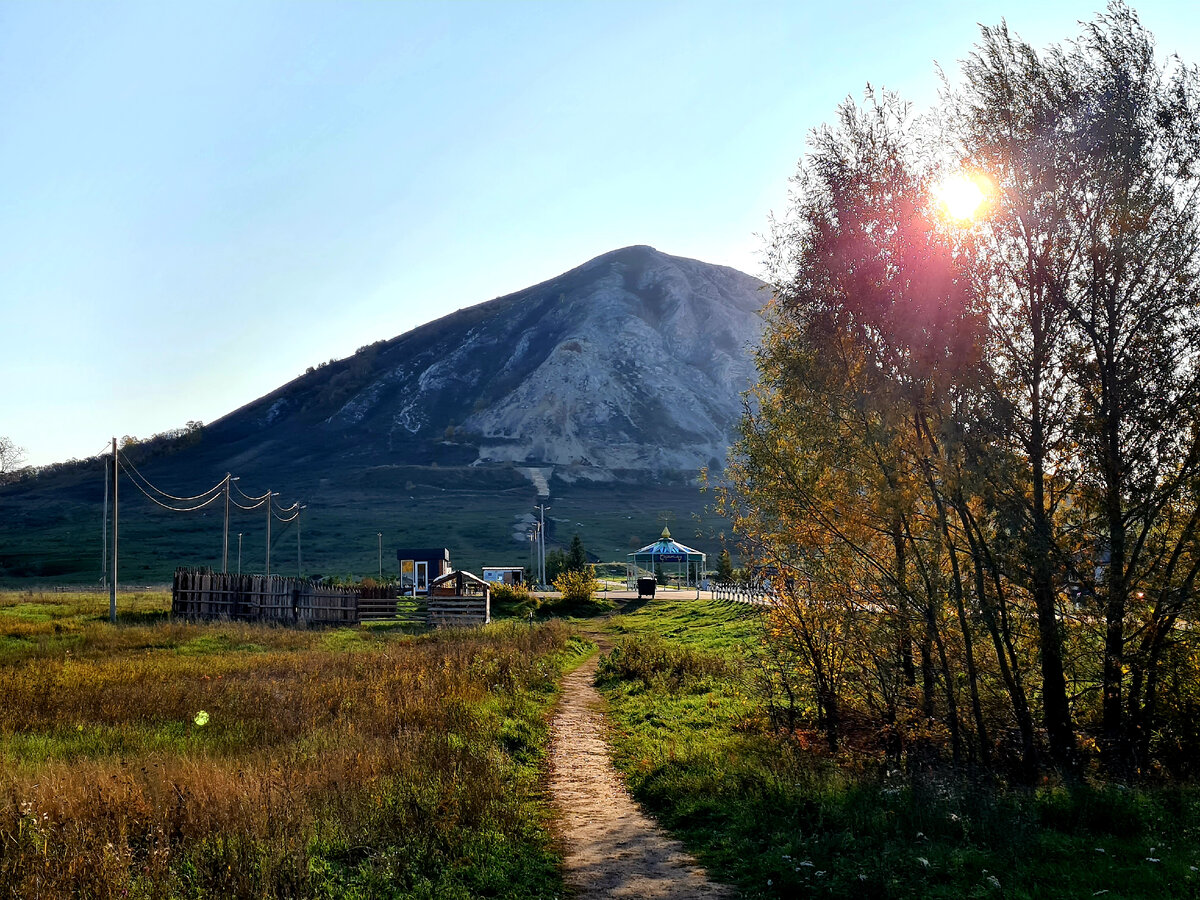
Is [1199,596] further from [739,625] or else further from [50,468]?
[50,468]

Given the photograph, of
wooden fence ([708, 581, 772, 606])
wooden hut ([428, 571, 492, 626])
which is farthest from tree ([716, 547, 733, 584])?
wooden hut ([428, 571, 492, 626])

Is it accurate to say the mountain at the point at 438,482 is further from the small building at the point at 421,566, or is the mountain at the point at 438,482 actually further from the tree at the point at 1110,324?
the tree at the point at 1110,324

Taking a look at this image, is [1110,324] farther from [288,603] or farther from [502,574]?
[502,574]

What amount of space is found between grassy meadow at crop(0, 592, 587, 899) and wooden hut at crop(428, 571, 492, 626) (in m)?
16.8

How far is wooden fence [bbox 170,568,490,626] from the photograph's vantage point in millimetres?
34094

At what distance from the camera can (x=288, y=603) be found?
118ft

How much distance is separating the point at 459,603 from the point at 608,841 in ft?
98.1

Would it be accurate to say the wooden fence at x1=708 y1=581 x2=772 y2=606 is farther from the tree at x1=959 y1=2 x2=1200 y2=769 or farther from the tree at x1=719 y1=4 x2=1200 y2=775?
the tree at x1=959 y1=2 x2=1200 y2=769

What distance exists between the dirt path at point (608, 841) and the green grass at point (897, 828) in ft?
0.84

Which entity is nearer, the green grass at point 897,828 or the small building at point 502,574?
the green grass at point 897,828

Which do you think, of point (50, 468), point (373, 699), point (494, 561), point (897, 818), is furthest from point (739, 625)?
point (50, 468)

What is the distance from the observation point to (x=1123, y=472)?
10.7m

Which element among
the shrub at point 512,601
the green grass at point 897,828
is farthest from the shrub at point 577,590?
the green grass at point 897,828

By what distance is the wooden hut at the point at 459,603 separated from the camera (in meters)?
36.2
